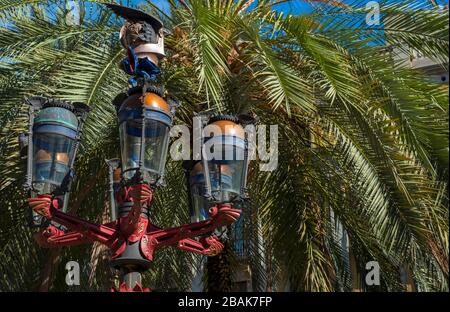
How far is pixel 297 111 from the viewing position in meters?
11.0

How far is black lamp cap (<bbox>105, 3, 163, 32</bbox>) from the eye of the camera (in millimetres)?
7898

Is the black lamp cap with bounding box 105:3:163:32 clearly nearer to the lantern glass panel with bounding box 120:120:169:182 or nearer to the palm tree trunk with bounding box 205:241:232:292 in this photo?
the lantern glass panel with bounding box 120:120:169:182

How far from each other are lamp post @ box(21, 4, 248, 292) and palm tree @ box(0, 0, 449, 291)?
141 centimetres

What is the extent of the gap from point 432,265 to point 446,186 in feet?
4.33

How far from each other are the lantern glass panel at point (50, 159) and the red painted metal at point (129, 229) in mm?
137

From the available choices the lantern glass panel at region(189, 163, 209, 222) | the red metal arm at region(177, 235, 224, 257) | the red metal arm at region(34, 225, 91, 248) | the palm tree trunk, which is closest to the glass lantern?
the red metal arm at region(34, 225, 91, 248)

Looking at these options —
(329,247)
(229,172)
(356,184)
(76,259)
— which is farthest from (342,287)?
(229,172)

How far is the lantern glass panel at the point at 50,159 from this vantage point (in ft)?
25.2

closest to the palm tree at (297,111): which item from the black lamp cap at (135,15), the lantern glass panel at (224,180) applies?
the black lamp cap at (135,15)

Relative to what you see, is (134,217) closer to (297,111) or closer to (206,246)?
(206,246)

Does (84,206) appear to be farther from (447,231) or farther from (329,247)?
(447,231)

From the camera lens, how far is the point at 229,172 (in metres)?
7.63

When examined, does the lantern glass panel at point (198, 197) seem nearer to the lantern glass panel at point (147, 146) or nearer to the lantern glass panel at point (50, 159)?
the lantern glass panel at point (147, 146)
